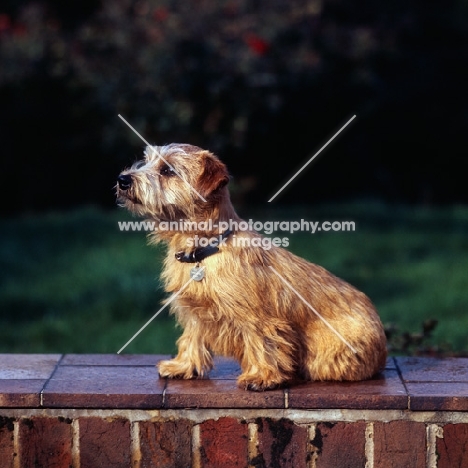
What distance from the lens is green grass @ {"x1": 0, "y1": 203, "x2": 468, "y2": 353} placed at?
7641mm

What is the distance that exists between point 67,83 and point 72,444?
969 centimetres

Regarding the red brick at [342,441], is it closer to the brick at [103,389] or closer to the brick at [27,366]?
the brick at [103,389]

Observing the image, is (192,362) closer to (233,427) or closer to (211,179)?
(233,427)

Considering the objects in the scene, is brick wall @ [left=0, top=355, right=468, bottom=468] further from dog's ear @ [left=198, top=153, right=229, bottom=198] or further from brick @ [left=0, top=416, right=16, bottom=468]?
dog's ear @ [left=198, top=153, right=229, bottom=198]

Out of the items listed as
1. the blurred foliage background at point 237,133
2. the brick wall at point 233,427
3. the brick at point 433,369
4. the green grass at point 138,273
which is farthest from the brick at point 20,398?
the blurred foliage background at point 237,133

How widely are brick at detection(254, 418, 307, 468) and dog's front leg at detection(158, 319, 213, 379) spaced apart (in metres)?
0.47

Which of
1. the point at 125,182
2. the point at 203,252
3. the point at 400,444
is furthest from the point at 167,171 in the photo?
the point at 400,444

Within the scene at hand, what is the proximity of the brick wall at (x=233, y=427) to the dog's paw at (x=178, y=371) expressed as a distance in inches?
10.1

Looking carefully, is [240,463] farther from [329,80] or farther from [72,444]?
[329,80]

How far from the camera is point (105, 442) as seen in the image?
13.5ft

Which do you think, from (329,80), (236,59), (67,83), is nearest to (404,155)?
(329,80)

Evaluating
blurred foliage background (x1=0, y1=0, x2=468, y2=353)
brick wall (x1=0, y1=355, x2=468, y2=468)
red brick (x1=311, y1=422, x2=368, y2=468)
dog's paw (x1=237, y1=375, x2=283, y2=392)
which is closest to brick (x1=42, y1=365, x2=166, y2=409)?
brick wall (x1=0, y1=355, x2=468, y2=468)

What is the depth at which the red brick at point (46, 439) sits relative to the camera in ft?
13.5

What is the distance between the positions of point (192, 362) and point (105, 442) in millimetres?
571
